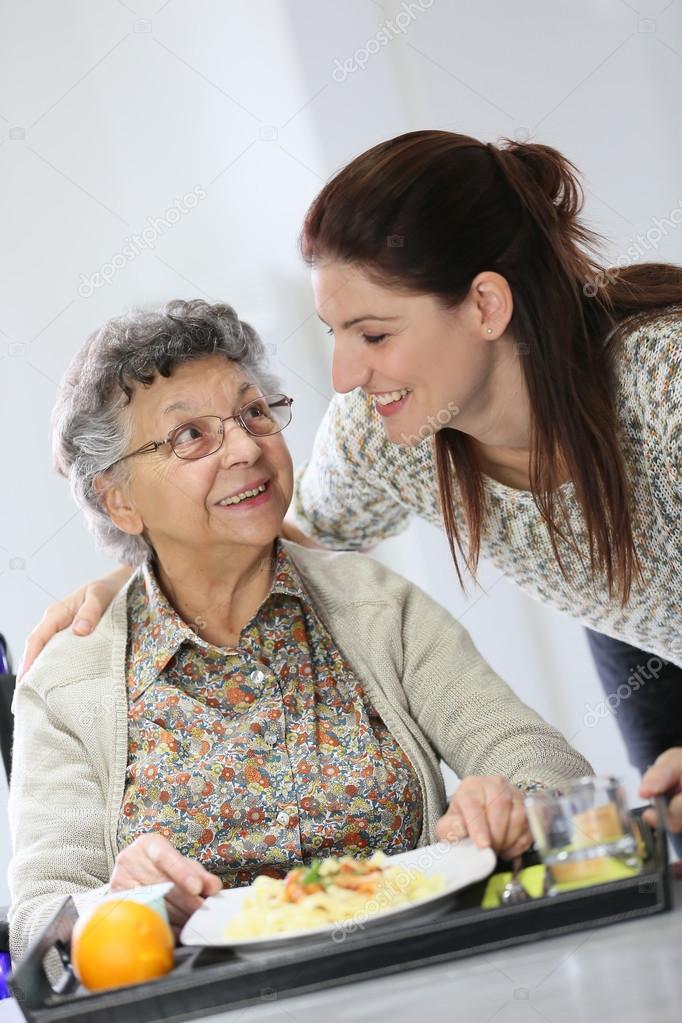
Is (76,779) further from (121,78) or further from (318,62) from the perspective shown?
(318,62)

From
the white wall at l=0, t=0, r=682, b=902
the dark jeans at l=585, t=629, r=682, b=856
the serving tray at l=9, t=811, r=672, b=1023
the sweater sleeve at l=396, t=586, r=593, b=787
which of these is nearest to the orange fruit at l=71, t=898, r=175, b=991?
the serving tray at l=9, t=811, r=672, b=1023

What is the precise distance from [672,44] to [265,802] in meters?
2.19

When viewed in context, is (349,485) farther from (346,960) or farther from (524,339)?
(346,960)

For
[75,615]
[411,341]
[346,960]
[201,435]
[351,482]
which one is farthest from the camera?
[351,482]

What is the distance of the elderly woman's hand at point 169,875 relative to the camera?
4.36ft

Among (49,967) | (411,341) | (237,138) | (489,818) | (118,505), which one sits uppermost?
(237,138)

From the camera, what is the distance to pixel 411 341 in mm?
1591

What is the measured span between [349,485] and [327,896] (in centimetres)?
99

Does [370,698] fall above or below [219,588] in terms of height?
below

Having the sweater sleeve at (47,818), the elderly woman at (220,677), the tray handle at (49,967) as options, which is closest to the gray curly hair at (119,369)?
the elderly woman at (220,677)

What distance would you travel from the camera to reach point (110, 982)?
43.4 inches

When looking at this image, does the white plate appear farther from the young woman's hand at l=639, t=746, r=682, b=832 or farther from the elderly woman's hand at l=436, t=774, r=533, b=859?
the young woman's hand at l=639, t=746, r=682, b=832

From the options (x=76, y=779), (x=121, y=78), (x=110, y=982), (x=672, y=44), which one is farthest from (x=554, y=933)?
(x=121, y=78)

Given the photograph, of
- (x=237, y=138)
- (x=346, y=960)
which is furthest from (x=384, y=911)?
(x=237, y=138)
